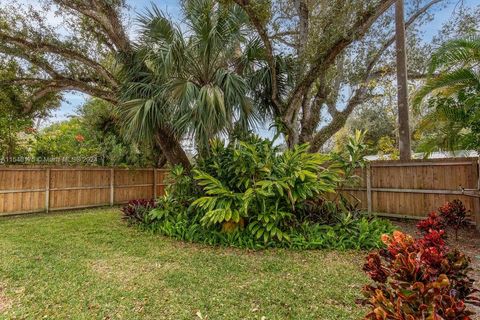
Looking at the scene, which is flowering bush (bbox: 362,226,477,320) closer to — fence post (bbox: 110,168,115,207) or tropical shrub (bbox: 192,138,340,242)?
tropical shrub (bbox: 192,138,340,242)

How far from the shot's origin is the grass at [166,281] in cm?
255

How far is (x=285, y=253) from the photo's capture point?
4.26 meters

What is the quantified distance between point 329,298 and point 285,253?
4.86 ft

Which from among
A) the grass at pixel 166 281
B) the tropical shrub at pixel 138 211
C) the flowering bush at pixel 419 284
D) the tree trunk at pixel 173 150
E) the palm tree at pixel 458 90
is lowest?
the grass at pixel 166 281

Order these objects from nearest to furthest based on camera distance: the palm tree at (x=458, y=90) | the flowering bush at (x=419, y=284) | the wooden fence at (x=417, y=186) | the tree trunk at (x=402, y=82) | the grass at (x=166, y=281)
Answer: the flowering bush at (x=419, y=284) → the grass at (x=166, y=281) → the palm tree at (x=458, y=90) → the wooden fence at (x=417, y=186) → the tree trunk at (x=402, y=82)

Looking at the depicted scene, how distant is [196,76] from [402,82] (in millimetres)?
4956

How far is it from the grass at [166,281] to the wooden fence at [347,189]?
311 cm

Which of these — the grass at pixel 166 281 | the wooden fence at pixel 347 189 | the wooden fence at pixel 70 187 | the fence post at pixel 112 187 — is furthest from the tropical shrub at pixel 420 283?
the fence post at pixel 112 187

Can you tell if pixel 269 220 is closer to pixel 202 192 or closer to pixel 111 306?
pixel 202 192

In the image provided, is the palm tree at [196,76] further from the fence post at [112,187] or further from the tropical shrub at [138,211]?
the fence post at [112,187]

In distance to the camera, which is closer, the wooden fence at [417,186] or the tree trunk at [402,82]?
the wooden fence at [417,186]

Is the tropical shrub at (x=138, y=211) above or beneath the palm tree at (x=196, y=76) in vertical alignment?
beneath

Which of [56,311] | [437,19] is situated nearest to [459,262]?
[56,311]

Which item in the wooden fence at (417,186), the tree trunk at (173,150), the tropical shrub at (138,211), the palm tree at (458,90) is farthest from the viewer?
the tree trunk at (173,150)
